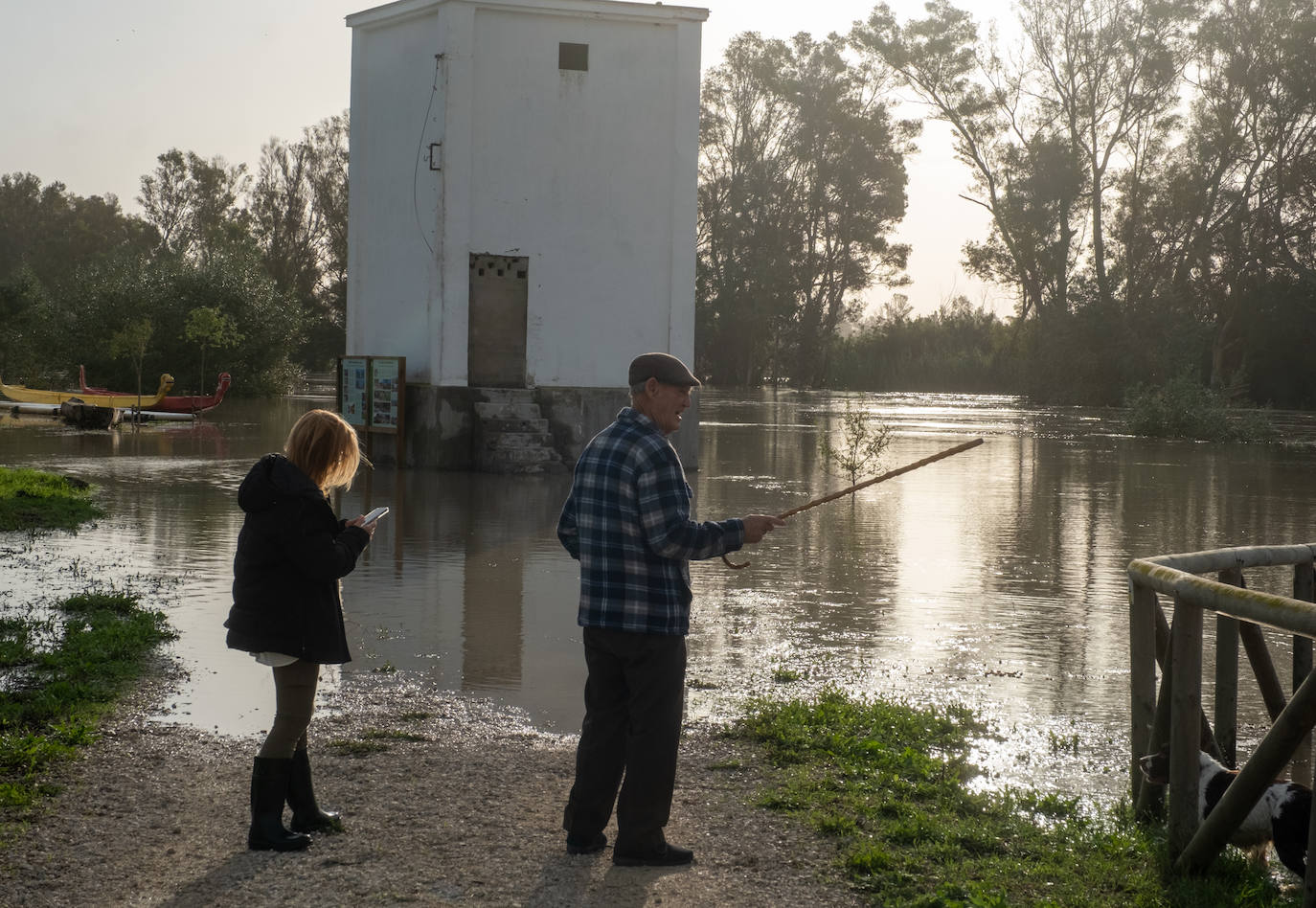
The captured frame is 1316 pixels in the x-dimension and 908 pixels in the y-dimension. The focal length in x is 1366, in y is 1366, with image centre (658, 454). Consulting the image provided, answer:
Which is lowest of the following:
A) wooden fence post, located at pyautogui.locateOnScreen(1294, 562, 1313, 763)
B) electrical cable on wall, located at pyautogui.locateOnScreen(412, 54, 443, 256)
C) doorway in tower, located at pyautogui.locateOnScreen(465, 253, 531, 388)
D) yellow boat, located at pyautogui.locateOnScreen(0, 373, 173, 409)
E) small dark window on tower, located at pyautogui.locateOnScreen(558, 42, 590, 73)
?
wooden fence post, located at pyautogui.locateOnScreen(1294, 562, 1313, 763)

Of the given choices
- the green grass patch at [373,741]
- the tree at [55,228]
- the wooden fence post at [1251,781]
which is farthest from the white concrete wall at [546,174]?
the tree at [55,228]

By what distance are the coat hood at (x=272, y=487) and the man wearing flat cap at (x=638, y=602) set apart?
0.93 meters

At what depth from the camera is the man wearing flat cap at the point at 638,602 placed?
461 cm

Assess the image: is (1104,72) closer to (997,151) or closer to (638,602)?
(997,151)

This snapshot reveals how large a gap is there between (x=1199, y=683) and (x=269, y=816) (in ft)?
10.3

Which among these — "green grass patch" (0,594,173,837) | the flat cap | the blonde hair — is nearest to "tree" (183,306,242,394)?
"green grass patch" (0,594,173,837)

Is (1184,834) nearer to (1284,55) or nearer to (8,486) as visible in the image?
(8,486)

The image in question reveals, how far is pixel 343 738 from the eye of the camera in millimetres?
6039

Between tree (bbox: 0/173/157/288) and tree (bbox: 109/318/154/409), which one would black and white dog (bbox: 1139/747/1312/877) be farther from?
tree (bbox: 0/173/157/288)

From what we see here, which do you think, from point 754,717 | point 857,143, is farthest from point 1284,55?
point 754,717

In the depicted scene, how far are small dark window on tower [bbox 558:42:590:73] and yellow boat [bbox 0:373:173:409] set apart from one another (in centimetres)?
1458

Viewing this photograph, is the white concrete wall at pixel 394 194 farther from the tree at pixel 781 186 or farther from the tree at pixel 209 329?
the tree at pixel 781 186

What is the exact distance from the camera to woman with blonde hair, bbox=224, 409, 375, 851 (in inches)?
183

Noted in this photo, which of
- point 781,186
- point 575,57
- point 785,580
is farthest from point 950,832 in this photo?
point 781,186
